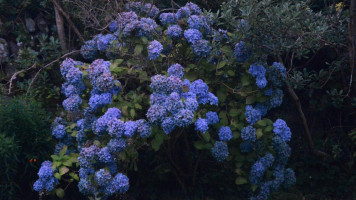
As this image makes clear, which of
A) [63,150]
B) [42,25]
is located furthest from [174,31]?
[42,25]

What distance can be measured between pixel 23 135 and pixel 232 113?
2.02 meters

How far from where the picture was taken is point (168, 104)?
3.46 m

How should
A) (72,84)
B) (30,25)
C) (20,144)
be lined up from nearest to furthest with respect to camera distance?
(72,84) < (20,144) < (30,25)

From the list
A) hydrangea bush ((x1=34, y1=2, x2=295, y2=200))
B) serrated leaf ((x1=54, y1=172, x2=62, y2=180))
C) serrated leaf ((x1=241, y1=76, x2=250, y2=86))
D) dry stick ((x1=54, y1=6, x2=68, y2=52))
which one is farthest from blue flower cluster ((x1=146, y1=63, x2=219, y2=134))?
dry stick ((x1=54, y1=6, x2=68, y2=52))

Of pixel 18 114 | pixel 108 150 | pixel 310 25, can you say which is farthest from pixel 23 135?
pixel 310 25

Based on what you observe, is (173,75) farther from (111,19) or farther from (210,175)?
(210,175)

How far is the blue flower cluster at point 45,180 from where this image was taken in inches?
152

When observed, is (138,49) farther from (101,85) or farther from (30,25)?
(30,25)

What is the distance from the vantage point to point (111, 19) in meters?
4.80

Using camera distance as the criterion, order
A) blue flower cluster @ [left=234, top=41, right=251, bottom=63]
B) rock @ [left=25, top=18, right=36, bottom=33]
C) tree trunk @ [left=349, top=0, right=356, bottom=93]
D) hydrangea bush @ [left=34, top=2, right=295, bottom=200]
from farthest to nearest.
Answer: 1. rock @ [left=25, top=18, right=36, bottom=33]
2. tree trunk @ [left=349, top=0, right=356, bottom=93]
3. blue flower cluster @ [left=234, top=41, right=251, bottom=63]
4. hydrangea bush @ [left=34, top=2, right=295, bottom=200]

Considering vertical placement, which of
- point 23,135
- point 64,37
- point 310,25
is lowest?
point 23,135

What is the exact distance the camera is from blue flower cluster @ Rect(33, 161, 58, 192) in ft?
12.7

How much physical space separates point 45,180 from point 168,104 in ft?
4.46

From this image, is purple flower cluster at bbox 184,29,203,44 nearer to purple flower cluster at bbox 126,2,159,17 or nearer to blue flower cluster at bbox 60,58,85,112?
purple flower cluster at bbox 126,2,159,17
